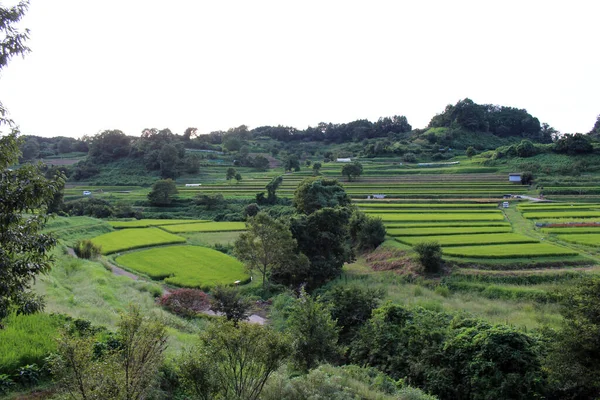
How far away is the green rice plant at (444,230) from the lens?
106 feet

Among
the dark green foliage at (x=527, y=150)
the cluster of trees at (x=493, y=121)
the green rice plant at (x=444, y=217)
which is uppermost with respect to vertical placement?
the cluster of trees at (x=493, y=121)

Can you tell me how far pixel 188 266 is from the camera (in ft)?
100

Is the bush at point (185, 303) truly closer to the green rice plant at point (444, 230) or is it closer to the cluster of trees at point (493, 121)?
the green rice plant at point (444, 230)

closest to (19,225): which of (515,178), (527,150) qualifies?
(515,178)

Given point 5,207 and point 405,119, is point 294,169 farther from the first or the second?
point 5,207

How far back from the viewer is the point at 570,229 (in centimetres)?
3095

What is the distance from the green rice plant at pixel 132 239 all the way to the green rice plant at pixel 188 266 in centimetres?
200

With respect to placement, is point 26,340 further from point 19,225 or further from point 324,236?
point 324,236

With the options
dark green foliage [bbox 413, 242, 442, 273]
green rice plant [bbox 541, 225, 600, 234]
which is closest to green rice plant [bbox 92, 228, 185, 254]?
dark green foliage [bbox 413, 242, 442, 273]

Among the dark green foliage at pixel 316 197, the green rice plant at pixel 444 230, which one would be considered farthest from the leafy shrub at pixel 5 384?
the dark green foliage at pixel 316 197

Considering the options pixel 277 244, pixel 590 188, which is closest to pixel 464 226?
pixel 277 244

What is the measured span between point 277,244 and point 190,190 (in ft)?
145

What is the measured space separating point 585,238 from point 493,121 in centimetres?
9600

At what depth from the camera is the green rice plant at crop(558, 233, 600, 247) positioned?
26.9 metres
